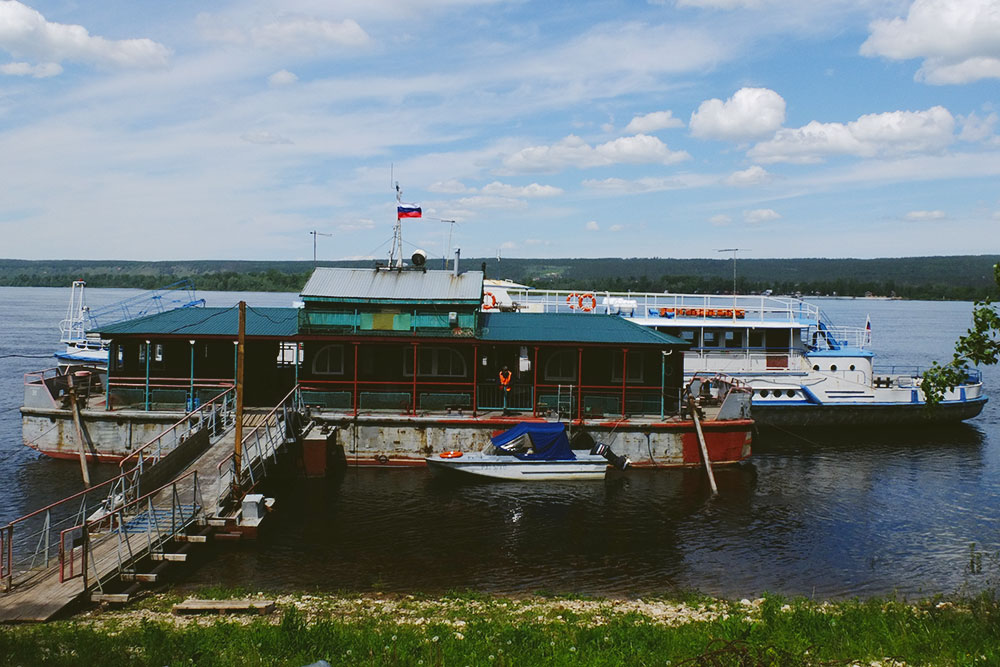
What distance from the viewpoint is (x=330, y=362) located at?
1304 inches

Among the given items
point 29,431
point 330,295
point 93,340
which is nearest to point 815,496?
point 330,295

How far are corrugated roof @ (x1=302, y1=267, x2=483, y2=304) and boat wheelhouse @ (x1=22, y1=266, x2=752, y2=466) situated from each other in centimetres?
8

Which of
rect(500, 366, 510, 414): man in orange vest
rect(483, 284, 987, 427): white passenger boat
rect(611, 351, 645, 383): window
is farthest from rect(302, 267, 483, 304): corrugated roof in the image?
→ rect(483, 284, 987, 427): white passenger boat

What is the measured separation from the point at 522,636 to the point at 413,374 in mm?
19059

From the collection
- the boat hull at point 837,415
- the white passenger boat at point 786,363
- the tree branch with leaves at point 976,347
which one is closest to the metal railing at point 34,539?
the tree branch with leaves at point 976,347

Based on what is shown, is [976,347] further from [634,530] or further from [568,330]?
[568,330]

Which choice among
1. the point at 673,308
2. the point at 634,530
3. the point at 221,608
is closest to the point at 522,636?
the point at 221,608

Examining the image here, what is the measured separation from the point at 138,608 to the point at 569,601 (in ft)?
29.5

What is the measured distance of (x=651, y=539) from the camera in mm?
23328

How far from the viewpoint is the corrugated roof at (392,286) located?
3222 cm

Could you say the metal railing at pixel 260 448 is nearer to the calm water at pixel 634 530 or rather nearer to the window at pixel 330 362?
A: the calm water at pixel 634 530

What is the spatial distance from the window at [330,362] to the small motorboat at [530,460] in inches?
255

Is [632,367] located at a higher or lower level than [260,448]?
higher

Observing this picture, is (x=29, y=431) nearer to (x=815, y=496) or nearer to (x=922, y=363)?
(x=815, y=496)
